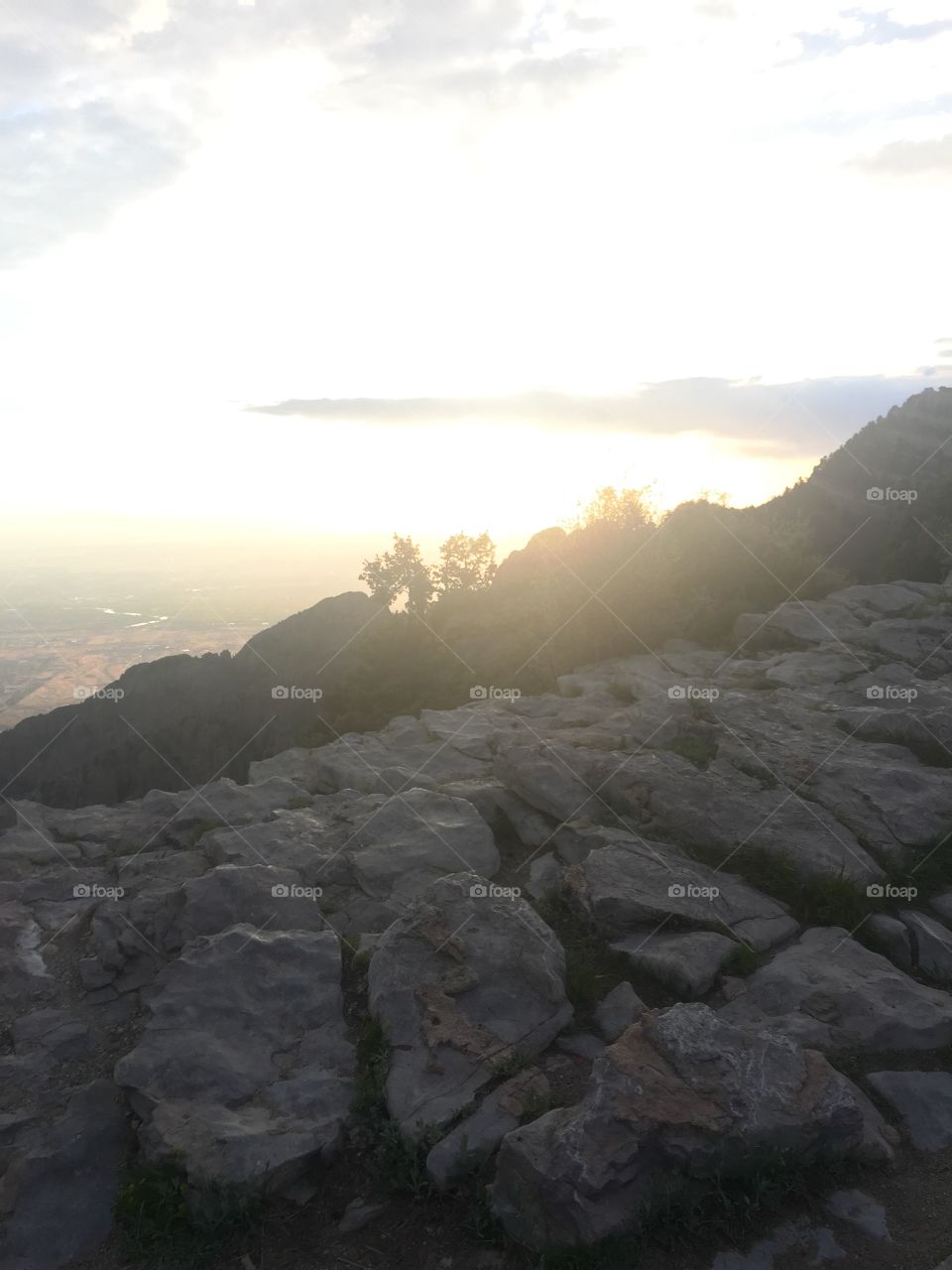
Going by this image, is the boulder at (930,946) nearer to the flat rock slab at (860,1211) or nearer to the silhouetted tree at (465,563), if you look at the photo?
the flat rock slab at (860,1211)

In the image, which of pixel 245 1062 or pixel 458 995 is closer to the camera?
pixel 245 1062

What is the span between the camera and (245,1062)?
8.16m

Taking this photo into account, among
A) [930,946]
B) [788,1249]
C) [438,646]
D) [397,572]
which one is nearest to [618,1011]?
[788,1249]

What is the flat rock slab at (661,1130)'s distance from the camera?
6285 mm

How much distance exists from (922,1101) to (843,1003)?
1.12 metres

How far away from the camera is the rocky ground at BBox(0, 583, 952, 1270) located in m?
6.53

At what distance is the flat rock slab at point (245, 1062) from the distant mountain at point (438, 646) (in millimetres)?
9991

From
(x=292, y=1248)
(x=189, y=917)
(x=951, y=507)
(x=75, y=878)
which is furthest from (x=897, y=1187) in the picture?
(x=951, y=507)

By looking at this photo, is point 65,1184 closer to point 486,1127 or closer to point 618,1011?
point 486,1127

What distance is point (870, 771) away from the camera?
1262 centimetres

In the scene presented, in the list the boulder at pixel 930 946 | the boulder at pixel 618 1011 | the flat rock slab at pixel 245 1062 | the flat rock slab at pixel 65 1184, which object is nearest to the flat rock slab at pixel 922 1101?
the boulder at pixel 930 946

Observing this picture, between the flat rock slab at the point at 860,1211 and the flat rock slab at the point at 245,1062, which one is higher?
the flat rock slab at the point at 245,1062

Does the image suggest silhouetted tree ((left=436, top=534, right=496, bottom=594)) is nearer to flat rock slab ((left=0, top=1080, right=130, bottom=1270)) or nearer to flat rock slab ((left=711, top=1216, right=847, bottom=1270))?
flat rock slab ((left=0, top=1080, right=130, bottom=1270))

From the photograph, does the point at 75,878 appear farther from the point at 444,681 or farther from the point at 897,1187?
the point at 897,1187
